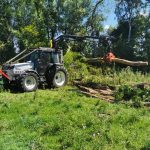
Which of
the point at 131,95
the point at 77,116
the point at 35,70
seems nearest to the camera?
the point at 77,116

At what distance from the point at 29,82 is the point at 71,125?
9123 mm

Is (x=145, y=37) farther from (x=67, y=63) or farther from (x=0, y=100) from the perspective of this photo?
(x=0, y=100)

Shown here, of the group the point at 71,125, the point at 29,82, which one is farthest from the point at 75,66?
the point at 71,125

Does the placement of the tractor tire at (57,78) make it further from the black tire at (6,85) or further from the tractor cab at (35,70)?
the black tire at (6,85)

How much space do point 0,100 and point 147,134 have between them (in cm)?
685

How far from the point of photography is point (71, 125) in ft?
36.4

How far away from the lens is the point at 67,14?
163 ft

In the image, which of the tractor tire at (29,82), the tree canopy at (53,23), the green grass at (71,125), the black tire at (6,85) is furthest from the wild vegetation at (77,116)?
the tree canopy at (53,23)

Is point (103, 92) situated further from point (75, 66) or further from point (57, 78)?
point (75, 66)

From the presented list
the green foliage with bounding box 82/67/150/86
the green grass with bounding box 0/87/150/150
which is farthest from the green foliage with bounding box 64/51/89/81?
the green grass with bounding box 0/87/150/150

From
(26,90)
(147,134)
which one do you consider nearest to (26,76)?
(26,90)

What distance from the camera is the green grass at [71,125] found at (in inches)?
376

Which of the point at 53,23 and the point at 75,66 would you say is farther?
the point at 53,23

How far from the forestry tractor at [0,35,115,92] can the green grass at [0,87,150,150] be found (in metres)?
4.20
